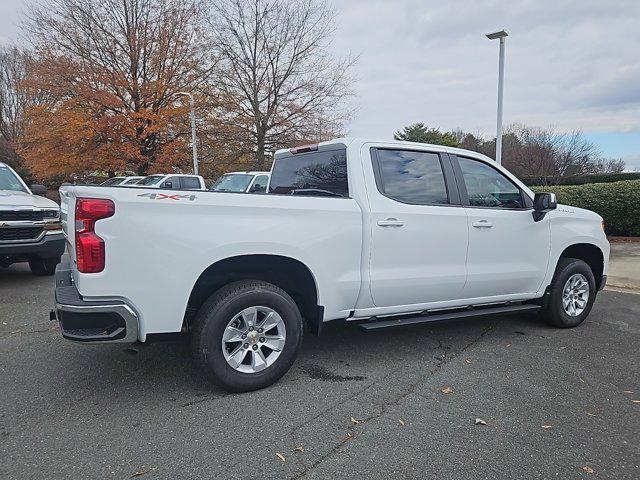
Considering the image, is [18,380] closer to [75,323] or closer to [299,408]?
[75,323]

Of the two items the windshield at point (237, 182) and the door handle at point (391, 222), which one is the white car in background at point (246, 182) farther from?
the door handle at point (391, 222)

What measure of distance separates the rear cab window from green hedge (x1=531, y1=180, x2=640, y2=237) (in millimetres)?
9620

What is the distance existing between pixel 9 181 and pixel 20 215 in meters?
1.69

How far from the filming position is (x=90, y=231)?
2.86 metres

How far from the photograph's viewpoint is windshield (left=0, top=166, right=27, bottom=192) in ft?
24.9

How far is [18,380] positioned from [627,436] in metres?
4.48

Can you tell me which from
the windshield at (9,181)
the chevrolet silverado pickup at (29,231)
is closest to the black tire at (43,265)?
the chevrolet silverado pickup at (29,231)

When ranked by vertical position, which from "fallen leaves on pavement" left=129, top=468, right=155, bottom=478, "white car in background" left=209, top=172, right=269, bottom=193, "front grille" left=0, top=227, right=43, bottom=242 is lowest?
"fallen leaves on pavement" left=129, top=468, right=155, bottom=478

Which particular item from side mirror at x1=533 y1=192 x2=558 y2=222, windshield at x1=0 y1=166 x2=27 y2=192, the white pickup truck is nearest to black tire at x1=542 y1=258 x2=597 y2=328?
the white pickup truck

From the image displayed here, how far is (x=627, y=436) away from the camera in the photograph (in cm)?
289

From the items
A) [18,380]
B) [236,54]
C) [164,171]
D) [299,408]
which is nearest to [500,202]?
[299,408]

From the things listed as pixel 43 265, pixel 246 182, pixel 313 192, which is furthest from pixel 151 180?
pixel 313 192

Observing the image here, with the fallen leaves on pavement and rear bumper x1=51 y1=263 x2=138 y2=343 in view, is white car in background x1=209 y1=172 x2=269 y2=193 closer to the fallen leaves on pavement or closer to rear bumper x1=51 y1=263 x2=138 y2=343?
rear bumper x1=51 y1=263 x2=138 y2=343

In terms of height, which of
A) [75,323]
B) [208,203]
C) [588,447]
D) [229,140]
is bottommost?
[588,447]
